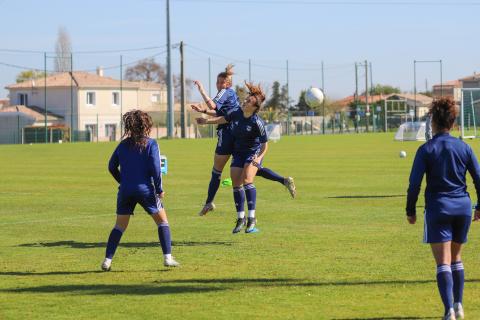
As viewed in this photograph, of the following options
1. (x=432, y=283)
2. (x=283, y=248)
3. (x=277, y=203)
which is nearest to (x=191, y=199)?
(x=277, y=203)

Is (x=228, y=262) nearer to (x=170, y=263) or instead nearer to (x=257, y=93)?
(x=170, y=263)

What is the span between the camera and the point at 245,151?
14.6 m

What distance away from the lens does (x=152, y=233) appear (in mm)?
15172

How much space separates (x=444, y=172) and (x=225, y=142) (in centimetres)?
724

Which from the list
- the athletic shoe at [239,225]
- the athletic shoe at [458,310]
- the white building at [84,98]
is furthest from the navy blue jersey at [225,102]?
the white building at [84,98]

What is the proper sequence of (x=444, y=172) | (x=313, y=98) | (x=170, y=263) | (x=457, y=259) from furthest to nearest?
(x=313, y=98), (x=170, y=263), (x=457, y=259), (x=444, y=172)

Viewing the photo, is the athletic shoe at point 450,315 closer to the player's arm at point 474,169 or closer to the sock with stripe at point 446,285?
the sock with stripe at point 446,285

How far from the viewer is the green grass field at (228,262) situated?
912 centimetres

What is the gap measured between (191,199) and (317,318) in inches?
505

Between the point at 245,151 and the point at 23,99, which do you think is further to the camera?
the point at 23,99

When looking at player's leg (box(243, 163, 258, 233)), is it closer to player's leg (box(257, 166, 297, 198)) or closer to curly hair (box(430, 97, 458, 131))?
player's leg (box(257, 166, 297, 198))

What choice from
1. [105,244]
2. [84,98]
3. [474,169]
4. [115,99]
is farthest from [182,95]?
[474,169]

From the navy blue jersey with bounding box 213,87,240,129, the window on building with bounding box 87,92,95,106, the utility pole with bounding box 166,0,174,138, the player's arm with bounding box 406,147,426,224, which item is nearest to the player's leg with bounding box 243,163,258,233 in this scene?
the navy blue jersey with bounding box 213,87,240,129

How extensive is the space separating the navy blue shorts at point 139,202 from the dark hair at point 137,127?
21.7 inches
